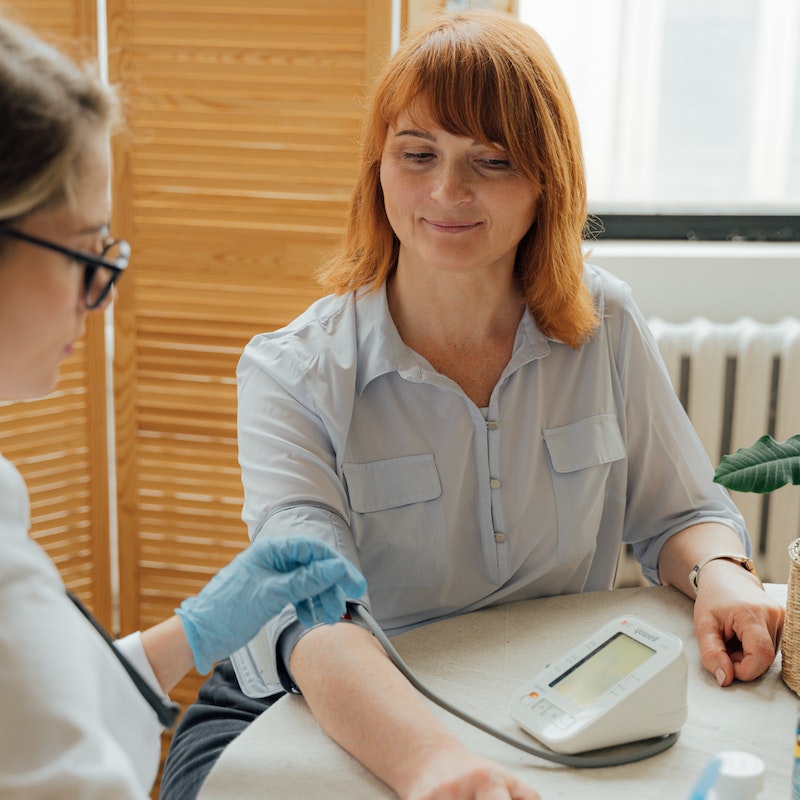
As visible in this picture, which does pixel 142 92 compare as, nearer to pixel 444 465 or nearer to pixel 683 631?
pixel 444 465

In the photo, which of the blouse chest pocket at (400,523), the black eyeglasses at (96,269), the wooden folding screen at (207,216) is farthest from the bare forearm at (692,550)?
the wooden folding screen at (207,216)

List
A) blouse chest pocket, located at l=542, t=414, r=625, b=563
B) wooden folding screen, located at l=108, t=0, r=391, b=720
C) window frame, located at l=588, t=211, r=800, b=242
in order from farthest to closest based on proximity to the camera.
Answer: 1. window frame, located at l=588, t=211, r=800, b=242
2. wooden folding screen, located at l=108, t=0, r=391, b=720
3. blouse chest pocket, located at l=542, t=414, r=625, b=563

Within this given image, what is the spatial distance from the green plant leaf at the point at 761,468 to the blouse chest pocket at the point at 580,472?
384mm

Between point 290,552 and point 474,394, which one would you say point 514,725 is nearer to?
point 290,552

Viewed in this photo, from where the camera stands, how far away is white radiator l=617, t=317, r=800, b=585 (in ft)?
7.92

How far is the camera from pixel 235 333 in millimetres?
2291

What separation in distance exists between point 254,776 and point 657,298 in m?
1.80

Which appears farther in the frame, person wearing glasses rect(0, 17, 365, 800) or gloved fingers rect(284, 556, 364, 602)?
gloved fingers rect(284, 556, 364, 602)

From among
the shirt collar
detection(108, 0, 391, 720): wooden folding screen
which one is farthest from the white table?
detection(108, 0, 391, 720): wooden folding screen

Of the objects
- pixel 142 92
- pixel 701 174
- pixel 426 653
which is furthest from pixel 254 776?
pixel 701 174

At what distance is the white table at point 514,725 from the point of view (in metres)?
1.05

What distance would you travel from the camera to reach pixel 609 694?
110 cm

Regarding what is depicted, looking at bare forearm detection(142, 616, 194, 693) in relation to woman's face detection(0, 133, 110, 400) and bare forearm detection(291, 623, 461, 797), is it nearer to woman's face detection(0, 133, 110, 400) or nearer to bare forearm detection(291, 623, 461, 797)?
bare forearm detection(291, 623, 461, 797)

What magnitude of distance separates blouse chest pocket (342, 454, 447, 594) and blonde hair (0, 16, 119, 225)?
676 millimetres
